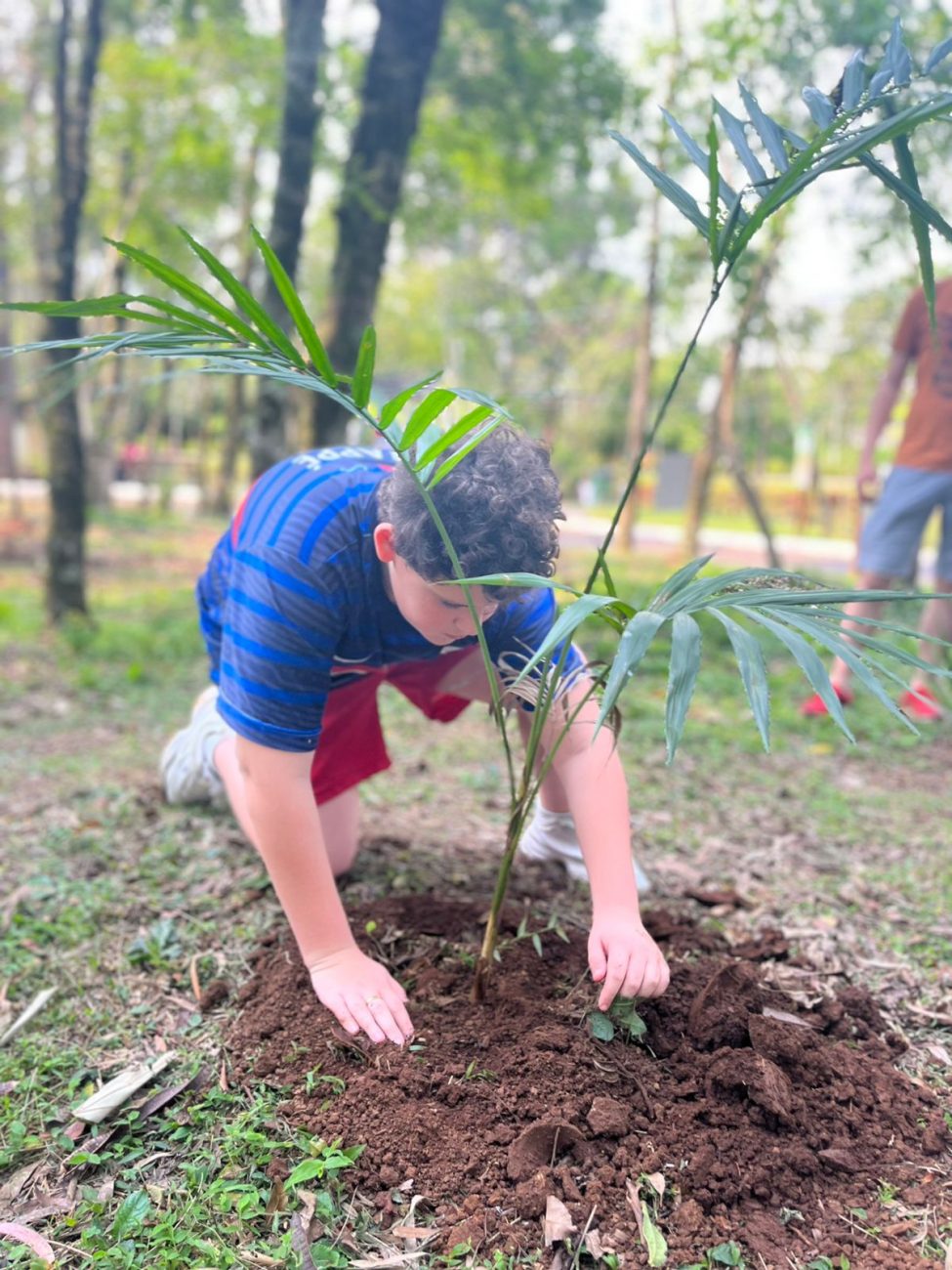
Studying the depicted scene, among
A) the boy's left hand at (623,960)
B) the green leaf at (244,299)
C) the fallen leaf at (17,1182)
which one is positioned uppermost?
the green leaf at (244,299)

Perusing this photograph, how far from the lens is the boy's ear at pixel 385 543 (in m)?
1.61

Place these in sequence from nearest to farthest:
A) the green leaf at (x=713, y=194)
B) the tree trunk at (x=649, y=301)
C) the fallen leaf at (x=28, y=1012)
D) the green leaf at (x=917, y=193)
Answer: the green leaf at (x=713, y=194) → the green leaf at (x=917, y=193) → the fallen leaf at (x=28, y=1012) → the tree trunk at (x=649, y=301)

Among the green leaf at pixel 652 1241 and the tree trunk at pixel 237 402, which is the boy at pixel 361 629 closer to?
the green leaf at pixel 652 1241

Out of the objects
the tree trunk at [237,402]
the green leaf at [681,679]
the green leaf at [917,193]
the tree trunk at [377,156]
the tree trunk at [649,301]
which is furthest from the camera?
the tree trunk at [237,402]

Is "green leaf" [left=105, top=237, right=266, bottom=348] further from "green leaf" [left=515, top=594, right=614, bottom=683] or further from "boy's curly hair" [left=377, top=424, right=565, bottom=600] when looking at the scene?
"green leaf" [left=515, top=594, right=614, bottom=683]

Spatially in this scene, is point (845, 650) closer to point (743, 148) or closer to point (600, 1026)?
point (743, 148)

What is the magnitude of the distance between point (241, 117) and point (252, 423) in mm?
6893

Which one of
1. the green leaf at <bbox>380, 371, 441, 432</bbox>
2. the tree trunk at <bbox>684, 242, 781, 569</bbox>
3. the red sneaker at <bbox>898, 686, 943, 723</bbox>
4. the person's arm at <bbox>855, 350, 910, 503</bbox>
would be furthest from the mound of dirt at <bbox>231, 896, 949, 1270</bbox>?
the tree trunk at <bbox>684, 242, 781, 569</bbox>

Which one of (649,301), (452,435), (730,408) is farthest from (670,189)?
(649,301)

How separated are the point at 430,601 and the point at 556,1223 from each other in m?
0.89

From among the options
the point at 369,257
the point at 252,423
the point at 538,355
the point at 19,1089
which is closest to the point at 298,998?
the point at 19,1089

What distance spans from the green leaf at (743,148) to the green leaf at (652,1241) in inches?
56.4

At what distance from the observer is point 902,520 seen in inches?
155

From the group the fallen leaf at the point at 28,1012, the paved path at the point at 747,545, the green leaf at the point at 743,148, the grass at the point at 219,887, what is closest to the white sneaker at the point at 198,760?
the grass at the point at 219,887
